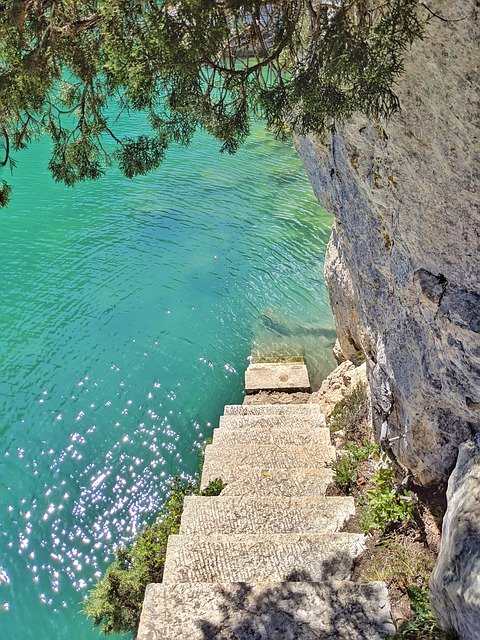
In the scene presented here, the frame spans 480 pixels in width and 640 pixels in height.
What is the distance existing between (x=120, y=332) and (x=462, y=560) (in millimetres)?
9529

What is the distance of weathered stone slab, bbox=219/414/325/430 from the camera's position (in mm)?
9148

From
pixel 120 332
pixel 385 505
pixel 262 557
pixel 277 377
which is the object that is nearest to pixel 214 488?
pixel 262 557

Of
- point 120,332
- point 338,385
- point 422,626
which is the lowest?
point 120,332

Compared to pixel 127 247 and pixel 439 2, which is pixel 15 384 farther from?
pixel 439 2

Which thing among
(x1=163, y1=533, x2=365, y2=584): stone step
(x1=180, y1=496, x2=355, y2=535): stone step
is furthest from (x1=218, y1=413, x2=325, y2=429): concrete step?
(x1=163, y1=533, x2=365, y2=584): stone step

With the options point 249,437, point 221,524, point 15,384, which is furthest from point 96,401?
point 221,524

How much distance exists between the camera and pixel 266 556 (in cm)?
604

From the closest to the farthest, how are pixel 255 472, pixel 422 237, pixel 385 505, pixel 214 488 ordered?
pixel 422 237
pixel 385 505
pixel 214 488
pixel 255 472

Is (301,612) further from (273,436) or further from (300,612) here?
(273,436)

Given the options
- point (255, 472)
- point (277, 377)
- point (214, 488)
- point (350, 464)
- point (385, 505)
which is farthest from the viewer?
point (277, 377)

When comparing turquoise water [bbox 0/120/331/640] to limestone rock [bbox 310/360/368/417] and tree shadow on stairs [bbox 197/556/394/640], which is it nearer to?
limestone rock [bbox 310/360/368/417]

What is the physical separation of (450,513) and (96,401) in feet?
25.2

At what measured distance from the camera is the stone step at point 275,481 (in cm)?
752

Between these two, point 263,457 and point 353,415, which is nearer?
point 263,457
